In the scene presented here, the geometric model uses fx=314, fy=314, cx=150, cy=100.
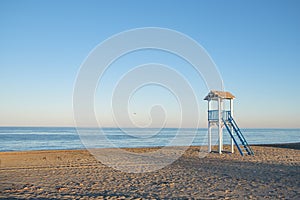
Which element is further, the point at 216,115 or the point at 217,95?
the point at 216,115

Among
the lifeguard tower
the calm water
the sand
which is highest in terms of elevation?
the lifeguard tower

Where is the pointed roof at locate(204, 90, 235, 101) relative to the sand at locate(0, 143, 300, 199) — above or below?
above

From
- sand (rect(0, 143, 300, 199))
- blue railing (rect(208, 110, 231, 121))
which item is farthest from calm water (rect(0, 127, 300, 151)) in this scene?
sand (rect(0, 143, 300, 199))

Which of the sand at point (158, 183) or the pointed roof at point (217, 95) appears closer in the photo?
the sand at point (158, 183)

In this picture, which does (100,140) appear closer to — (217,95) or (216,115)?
(216,115)

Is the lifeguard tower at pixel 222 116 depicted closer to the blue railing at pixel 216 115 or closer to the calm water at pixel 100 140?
the blue railing at pixel 216 115

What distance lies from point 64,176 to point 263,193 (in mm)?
6454

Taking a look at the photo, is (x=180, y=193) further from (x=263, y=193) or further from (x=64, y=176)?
(x=64, y=176)

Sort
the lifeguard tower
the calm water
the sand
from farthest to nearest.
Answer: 1. the calm water
2. the lifeguard tower
3. the sand

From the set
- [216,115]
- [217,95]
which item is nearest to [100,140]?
[216,115]

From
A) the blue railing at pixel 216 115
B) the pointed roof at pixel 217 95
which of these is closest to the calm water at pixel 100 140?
the blue railing at pixel 216 115

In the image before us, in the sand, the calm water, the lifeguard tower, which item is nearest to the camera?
the sand

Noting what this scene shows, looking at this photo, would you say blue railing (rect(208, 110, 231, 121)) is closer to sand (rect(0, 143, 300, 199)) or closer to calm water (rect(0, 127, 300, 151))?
sand (rect(0, 143, 300, 199))

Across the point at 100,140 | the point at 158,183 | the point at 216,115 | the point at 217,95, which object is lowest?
the point at 100,140
